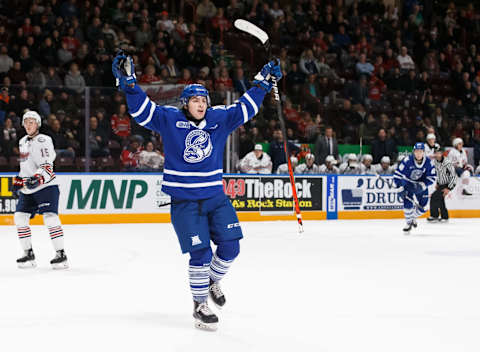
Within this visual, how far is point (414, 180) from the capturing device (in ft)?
33.3

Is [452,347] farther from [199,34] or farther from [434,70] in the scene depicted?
[434,70]

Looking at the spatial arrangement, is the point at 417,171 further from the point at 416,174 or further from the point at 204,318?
the point at 204,318

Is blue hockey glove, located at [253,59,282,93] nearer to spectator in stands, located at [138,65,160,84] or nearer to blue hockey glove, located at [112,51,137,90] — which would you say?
blue hockey glove, located at [112,51,137,90]

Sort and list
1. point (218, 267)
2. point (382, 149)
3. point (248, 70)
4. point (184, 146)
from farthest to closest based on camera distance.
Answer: point (248, 70), point (382, 149), point (218, 267), point (184, 146)

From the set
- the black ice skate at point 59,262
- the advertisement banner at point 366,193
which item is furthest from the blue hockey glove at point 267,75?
the advertisement banner at point 366,193

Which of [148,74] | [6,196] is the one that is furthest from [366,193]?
[6,196]

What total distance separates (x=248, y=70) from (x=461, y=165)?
468cm

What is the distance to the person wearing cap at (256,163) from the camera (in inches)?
465

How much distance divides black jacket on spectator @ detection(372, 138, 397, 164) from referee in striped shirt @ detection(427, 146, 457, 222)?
1031 mm

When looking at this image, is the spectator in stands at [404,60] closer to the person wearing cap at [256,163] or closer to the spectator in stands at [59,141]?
the person wearing cap at [256,163]

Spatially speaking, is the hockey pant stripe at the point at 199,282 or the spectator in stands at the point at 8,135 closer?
the hockey pant stripe at the point at 199,282

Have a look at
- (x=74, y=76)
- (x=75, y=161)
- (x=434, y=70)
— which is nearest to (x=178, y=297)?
→ (x=75, y=161)

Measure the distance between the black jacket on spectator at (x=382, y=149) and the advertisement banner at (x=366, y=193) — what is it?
0.45m

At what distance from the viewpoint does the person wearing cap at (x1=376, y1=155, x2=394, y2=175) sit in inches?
507
